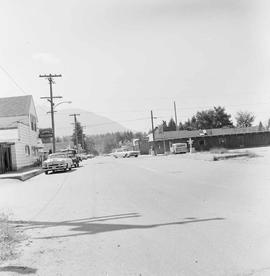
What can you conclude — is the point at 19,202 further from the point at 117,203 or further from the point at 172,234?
the point at 172,234

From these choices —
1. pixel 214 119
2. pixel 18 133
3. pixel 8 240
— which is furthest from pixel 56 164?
pixel 214 119

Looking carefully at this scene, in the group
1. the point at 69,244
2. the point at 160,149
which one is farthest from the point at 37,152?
the point at 69,244

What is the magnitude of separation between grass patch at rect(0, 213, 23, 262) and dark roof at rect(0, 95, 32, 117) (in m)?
46.5

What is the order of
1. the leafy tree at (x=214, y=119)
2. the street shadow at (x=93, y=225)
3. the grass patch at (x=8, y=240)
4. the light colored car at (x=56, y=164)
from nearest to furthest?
1. the grass patch at (x=8, y=240)
2. the street shadow at (x=93, y=225)
3. the light colored car at (x=56, y=164)
4. the leafy tree at (x=214, y=119)

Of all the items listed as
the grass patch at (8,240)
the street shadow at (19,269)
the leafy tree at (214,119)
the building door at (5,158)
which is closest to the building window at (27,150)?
the building door at (5,158)

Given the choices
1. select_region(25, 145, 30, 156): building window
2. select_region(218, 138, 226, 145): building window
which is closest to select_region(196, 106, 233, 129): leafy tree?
select_region(218, 138, 226, 145): building window

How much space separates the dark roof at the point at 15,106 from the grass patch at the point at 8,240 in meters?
46.5

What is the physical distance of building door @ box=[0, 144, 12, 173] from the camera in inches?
1617

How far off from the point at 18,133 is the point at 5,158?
11.5ft

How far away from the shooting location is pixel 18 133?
45438 millimetres

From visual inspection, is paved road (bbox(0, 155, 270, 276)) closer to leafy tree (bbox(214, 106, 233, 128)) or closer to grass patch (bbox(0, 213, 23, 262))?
grass patch (bbox(0, 213, 23, 262))

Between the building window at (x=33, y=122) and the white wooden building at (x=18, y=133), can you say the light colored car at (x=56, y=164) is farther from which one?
the building window at (x=33, y=122)

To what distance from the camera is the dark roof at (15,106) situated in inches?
2202

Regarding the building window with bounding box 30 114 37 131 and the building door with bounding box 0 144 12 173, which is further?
the building window with bounding box 30 114 37 131
